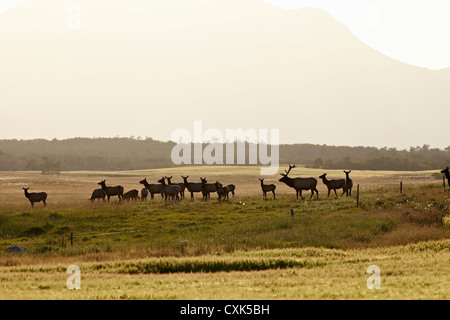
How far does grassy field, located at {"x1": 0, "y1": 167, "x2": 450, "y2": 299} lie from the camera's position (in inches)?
690

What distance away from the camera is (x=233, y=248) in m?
29.0

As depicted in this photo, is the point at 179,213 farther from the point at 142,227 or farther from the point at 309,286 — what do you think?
the point at 309,286

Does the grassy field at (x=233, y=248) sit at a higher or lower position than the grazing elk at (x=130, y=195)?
lower

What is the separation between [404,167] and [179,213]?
136 meters

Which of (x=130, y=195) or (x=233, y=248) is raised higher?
(x=130, y=195)

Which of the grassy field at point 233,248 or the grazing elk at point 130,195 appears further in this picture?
the grazing elk at point 130,195

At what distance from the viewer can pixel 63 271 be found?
23281mm

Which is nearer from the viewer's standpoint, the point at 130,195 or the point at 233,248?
the point at 233,248

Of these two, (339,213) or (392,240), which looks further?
(339,213)

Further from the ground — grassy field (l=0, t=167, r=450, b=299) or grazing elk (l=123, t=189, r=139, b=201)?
grazing elk (l=123, t=189, r=139, b=201)

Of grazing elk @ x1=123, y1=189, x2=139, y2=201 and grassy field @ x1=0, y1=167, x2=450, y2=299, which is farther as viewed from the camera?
grazing elk @ x1=123, y1=189, x2=139, y2=201

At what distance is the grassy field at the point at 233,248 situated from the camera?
57.5ft
